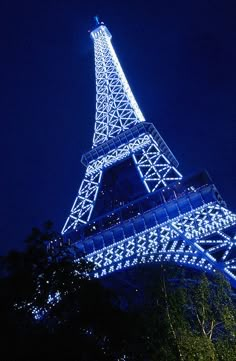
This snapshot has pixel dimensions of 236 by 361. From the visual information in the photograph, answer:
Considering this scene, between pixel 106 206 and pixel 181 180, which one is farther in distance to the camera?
pixel 106 206

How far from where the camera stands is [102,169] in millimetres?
27500

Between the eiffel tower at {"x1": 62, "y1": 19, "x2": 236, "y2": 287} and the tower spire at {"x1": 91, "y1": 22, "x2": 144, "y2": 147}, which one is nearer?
the eiffel tower at {"x1": 62, "y1": 19, "x2": 236, "y2": 287}

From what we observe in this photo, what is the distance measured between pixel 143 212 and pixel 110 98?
16.9 metres

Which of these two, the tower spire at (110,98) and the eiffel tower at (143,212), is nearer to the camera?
the eiffel tower at (143,212)

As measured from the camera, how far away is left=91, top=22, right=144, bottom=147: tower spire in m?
30.8

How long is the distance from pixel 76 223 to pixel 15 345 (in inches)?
594

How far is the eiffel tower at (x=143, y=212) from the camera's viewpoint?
17.2m

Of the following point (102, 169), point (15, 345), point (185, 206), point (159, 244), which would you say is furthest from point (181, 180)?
point (15, 345)

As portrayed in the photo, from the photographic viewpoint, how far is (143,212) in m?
20.0

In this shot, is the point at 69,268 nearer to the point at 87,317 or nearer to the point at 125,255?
the point at 87,317

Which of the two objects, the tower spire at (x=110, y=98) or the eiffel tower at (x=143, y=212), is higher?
the tower spire at (x=110, y=98)

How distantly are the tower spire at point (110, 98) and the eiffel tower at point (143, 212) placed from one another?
17cm

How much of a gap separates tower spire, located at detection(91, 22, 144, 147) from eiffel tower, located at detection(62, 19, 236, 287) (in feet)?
0.57

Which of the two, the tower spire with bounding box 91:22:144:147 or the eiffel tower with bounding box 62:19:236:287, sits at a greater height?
the tower spire with bounding box 91:22:144:147
